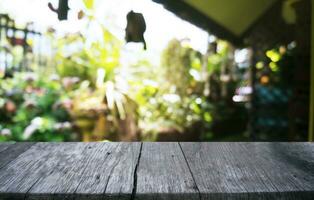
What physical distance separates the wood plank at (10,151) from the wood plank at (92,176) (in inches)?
3.6

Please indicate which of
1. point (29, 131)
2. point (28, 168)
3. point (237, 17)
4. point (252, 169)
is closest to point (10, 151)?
point (28, 168)

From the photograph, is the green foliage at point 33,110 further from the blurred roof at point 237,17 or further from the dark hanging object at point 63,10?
the dark hanging object at point 63,10

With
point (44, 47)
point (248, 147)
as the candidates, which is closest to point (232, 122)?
point (44, 47)

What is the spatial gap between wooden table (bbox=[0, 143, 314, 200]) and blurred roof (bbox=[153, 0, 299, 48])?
0.40m

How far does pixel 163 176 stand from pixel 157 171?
0.03 meters

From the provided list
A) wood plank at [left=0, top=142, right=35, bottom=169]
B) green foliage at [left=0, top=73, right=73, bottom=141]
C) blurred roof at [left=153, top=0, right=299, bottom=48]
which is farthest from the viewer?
green foliage at [left=0, top=73, right=73, bottom=141]

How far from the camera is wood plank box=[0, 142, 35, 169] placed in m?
0.65

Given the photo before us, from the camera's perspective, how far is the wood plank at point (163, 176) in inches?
18.9

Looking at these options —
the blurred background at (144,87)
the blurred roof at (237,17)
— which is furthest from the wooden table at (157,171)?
the blurred background at (144,87)

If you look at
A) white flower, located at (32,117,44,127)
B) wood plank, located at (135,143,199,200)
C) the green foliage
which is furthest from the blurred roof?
white flower, located at (32,117,44,127)

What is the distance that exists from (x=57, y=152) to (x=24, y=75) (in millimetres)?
4500

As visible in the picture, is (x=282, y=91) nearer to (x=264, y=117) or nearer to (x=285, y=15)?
(x=264, y=117)

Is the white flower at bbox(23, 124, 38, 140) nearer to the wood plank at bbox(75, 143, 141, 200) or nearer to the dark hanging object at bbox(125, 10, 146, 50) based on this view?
the dark hanging object at bbox(125, 10, 146, 50)

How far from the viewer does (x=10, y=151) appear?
716 millimetres
